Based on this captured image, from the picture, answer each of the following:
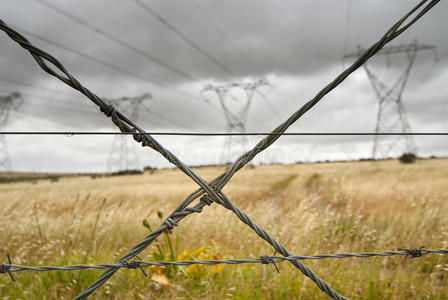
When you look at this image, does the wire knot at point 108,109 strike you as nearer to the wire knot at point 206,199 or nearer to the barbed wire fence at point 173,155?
the barbed wire fence at point 173,155

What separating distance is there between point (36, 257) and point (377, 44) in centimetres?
391

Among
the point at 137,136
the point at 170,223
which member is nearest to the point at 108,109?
the point at 137,136

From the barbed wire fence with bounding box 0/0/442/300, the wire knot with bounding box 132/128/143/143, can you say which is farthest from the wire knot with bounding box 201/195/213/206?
the wire knot with bounding box 132/128/143/143

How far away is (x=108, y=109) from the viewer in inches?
40.1

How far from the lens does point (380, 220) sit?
570 cm

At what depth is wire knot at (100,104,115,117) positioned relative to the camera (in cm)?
101

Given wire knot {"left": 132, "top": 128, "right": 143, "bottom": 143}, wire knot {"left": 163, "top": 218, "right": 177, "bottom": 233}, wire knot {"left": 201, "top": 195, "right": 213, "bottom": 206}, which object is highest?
wire knot {"left": 132, "top": 128, "right": 143, "bottom": 143}

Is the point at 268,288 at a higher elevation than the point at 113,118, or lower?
lower

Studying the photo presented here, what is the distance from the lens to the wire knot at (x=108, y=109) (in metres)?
1.01

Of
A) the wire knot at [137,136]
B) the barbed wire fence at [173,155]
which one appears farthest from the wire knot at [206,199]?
the wire knot at [137,136]

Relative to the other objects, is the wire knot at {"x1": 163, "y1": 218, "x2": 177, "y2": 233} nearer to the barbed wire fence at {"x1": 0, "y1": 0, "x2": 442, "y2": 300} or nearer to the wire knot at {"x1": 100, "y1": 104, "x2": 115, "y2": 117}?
the barbed wire fence at {"x1": 0, "y1": 0, "x2": 442, "y2": 300}

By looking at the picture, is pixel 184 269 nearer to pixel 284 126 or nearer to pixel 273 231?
pixel 273 231

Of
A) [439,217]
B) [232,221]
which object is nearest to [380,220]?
[439,217]

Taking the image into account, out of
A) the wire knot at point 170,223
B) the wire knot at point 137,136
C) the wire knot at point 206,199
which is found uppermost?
the wire knot at point 137,136
